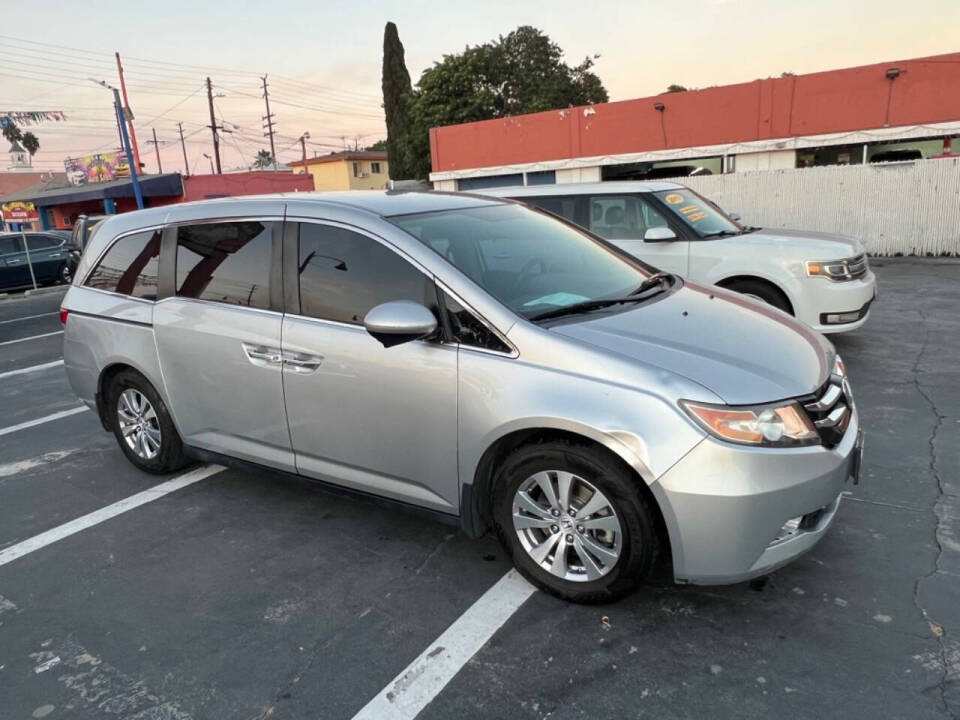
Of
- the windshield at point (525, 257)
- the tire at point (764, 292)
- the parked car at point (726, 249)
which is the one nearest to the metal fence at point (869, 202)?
the parked car at point (726, 249)

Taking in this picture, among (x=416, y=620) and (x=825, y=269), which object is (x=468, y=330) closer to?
(x=416, y=620)

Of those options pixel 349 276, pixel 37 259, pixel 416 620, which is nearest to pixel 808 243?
pixel 349 276

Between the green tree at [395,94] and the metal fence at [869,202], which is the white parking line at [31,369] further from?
the green tree at [395,94]

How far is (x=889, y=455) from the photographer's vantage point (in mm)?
4191

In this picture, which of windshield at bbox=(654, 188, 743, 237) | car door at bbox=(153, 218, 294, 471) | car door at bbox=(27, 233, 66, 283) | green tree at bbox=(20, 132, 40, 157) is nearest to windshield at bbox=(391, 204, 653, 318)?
car door at bbox=(153, 218, 294, 471)

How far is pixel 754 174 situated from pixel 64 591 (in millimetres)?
16003

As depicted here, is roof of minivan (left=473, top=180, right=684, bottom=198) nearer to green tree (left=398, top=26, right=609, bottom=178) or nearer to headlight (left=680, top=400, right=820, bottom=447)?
headlight (left=680, top=400, right=820, bottom=447)

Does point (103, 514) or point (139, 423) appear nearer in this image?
point (103, 514)

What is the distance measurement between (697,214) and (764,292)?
113cm

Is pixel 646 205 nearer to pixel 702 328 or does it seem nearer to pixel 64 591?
pixel 702 328

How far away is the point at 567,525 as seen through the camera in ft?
9.30

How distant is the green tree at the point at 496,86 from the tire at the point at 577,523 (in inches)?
1602

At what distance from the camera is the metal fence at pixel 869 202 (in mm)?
13750

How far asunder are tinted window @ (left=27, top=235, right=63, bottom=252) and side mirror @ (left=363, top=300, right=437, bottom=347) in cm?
1903
